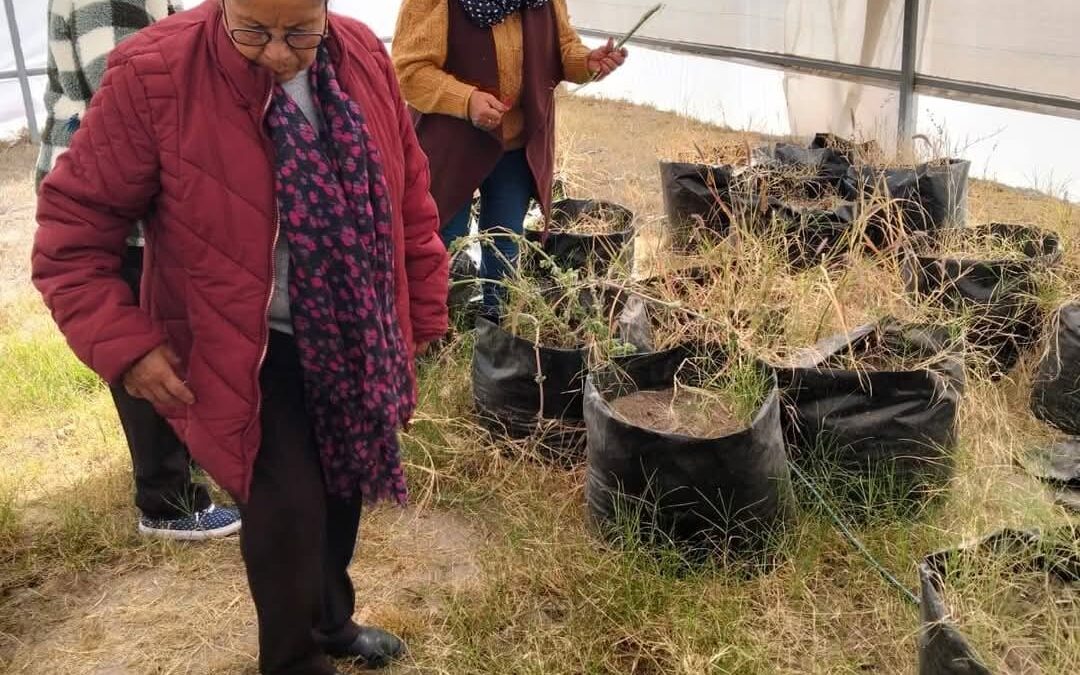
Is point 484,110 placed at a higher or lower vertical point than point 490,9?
lower

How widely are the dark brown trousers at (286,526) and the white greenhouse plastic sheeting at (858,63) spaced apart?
123 inches

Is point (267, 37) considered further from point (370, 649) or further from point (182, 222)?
point (370, 649)

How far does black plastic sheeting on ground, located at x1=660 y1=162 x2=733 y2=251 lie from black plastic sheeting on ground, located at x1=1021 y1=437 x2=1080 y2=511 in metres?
1.64

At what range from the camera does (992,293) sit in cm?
288

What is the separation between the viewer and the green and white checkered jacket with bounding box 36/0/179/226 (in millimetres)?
1950

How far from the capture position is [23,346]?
332cm

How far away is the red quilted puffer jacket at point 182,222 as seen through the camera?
1.31 m

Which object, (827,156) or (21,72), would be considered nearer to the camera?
(827,156)

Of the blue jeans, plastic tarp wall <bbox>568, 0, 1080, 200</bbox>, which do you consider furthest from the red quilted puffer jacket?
plastic tarp wall <bbox>568, 0, 1080, 200</bbox>

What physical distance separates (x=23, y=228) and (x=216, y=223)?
13.4 feet

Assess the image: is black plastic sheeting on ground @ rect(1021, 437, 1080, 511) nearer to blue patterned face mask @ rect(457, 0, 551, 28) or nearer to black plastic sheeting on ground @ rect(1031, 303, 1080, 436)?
black plastic sheeting on ground @ rect(1031, 303, 1080, 436)

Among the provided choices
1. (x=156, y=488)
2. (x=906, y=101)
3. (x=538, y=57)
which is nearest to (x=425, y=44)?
(x=538, y=57)

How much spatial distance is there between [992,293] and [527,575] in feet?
5.57

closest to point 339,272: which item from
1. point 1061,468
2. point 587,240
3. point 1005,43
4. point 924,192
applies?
point 1061,468
